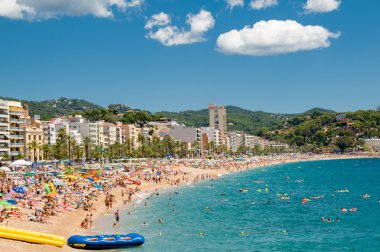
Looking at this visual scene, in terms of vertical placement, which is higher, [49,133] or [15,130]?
[49,133]

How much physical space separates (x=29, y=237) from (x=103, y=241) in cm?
455

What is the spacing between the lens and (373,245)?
33.8 m

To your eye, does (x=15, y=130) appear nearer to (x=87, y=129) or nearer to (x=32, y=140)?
(x=32, y=140)

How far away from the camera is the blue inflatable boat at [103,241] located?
99.7 ft

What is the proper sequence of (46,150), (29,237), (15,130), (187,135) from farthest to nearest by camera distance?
(187,135)
(46,150)
(15,130)
(29,237)

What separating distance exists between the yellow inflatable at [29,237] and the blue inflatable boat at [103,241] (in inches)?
40.7

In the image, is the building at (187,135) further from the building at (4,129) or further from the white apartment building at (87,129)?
the building at (4,129)

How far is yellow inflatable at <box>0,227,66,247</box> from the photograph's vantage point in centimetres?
2889

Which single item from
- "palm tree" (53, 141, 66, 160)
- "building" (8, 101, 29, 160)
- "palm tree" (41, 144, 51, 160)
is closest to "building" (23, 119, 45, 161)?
"palm tree" (41, 144, 51, 160)

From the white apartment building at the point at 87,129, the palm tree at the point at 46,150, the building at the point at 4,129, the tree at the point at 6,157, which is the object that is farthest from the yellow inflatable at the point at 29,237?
the white apartment building at the point at 87,129

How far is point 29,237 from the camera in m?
29.0

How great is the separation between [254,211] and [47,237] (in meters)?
25.9

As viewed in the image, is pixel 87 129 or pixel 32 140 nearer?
pixel 32 140

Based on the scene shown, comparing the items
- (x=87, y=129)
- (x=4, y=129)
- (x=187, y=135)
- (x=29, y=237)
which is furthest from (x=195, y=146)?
(x=29, y=237)
